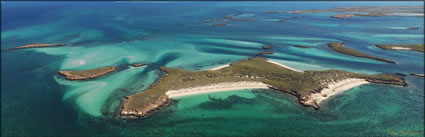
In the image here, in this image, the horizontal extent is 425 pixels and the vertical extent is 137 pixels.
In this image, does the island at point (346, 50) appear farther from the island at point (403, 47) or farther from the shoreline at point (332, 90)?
the shoreline at point (332, 90)

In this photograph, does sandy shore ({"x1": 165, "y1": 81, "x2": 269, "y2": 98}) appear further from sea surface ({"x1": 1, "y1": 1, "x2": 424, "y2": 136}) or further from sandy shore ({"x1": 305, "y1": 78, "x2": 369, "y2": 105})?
sandy shore ({"x1": 305, "y1": 78, "x2": 369, "y2": 105})

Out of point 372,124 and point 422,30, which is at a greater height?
point 422,30

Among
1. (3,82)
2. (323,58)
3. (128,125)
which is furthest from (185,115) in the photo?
(323,58)

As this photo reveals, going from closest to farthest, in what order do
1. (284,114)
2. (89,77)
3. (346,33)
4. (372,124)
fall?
1. (372,124)
2. (284,114)
3. (89,77)
4. (346,33)

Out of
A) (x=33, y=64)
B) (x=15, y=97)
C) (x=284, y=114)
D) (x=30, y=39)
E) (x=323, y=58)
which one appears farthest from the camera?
(x=30, y=39)

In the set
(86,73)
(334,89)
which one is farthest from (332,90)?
(86,73)

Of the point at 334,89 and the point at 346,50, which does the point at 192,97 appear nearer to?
the point at 334,89

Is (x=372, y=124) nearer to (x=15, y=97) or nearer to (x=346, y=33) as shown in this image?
(x=15, y=97)
